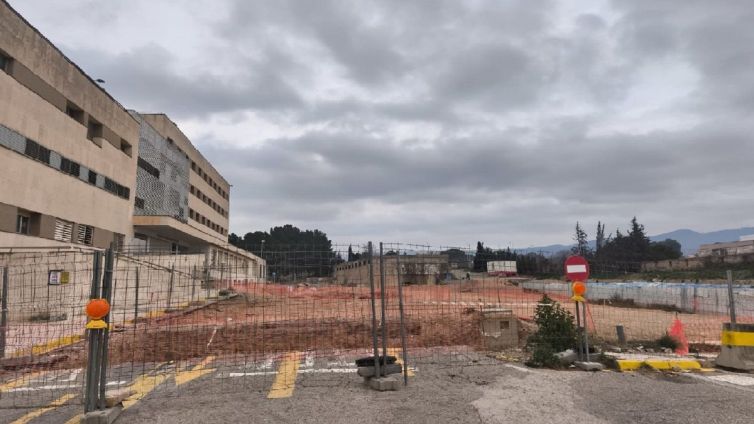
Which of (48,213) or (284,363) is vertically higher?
(48,213)

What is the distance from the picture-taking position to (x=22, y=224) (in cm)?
2559

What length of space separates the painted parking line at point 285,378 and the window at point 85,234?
84.3 feet

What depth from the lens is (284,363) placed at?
9.48m

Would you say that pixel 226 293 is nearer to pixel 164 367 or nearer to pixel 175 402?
pixel 164 367

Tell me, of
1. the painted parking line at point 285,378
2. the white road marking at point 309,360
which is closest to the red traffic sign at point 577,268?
the white road marking at point 309,360

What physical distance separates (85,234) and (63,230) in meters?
2.55

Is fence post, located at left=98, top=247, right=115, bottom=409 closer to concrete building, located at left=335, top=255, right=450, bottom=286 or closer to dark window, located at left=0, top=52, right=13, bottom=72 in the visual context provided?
concrete building, located at left=335, top=255, right=450, bottom=286

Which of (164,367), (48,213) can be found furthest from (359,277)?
(48,213)

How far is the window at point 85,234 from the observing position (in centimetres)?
3014

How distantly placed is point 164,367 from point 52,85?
25250 millimetres

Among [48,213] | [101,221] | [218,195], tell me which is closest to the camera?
[48,213]

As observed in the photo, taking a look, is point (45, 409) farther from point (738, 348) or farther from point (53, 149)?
point (53, 149)

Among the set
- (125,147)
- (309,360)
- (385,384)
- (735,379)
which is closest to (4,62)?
(125,147)

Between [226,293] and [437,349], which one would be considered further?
[226,293]
